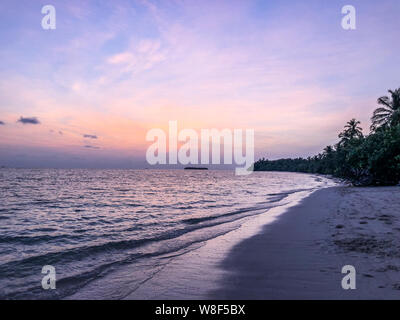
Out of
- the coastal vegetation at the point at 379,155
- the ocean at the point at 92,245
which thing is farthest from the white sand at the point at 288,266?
the coastal vegetation at the point at 379,155

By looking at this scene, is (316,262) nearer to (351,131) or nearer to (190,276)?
(190,276)

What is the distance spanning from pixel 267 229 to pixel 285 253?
11.5ft

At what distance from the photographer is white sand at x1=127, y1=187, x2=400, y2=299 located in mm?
4676

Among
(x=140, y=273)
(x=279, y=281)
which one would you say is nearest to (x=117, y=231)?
(x=140, y=273)

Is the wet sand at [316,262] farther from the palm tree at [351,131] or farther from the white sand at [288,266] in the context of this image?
the palm tree at [351,131]

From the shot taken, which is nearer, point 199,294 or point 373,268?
point 199,294

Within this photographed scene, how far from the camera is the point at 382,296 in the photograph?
4.18 metres

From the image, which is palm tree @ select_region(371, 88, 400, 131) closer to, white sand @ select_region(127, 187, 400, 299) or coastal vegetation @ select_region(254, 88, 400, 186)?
coastal vegetation @ select_region(254, 88, 400, 186)

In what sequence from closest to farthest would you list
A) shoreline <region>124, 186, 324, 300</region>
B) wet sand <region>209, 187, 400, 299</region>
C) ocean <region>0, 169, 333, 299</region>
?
wet sand <region>209, 187, 400, 299</region>
shoreline <region>124, 186, 324, 300</region>
ocean <region>0, 169, 333, 299</region>

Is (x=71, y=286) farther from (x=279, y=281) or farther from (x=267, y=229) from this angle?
(x=267, y=229)

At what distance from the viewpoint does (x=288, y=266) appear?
237 inches

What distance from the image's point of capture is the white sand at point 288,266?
4676 mm

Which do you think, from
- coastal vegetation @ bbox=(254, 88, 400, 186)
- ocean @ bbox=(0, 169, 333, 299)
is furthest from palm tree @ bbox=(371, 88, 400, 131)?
ocean @ bbox=(0, 169, 333, 299)
